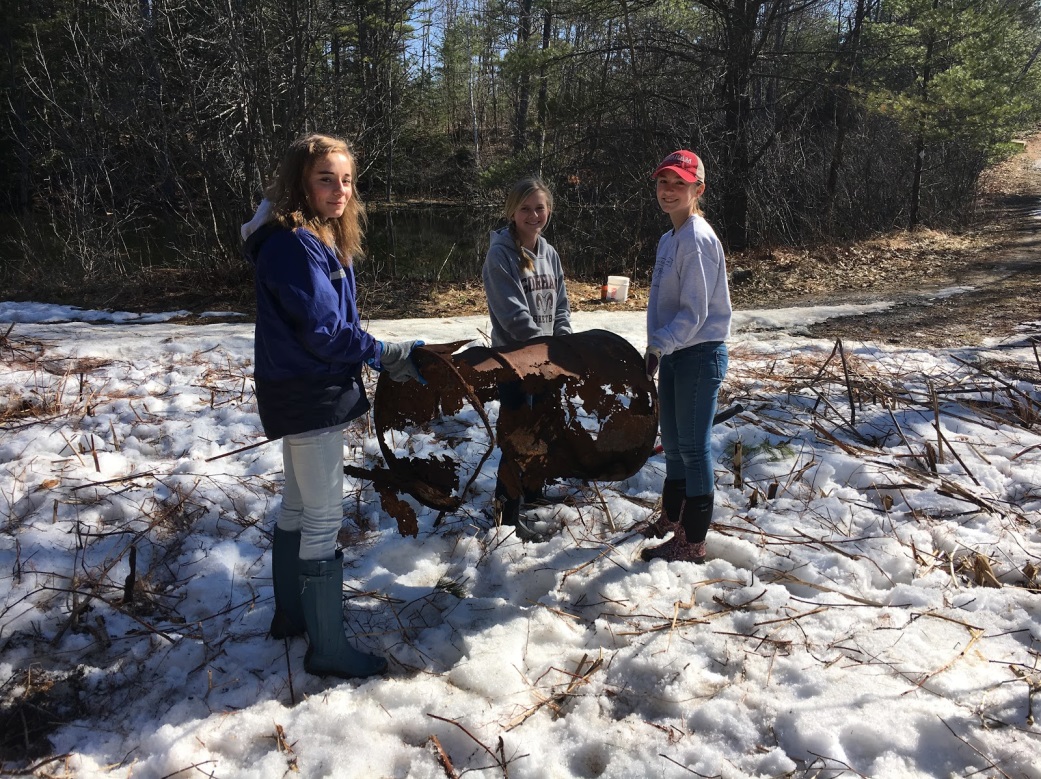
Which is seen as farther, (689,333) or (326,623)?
(689,333)

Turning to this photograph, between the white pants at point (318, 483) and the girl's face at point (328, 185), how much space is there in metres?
0.70

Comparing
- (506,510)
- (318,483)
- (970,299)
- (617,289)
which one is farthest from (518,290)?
(970,299)

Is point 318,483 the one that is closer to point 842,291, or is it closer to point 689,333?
point 689,333

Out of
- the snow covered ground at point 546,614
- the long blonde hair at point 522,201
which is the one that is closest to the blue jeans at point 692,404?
the snow covered ground at point 546,614

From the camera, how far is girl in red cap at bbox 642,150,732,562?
263cm

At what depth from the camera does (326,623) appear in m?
2.35

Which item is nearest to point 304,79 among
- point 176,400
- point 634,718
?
point 176,400

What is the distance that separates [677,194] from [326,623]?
6.48 ft

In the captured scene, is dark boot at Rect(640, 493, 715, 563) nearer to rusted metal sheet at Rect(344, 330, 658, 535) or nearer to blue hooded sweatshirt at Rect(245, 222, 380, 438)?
rusted metal sheet at Rect(344, 330, 658, 535)

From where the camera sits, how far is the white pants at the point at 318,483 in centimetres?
223

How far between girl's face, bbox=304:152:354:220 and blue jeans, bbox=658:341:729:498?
A: 139cm

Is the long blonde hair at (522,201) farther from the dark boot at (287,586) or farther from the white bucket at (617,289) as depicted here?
the white bucket at (617,289)

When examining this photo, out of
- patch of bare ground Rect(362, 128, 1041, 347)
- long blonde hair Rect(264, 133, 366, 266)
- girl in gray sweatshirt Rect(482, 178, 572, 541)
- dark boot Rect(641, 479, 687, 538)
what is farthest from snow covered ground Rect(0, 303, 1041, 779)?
patch of bare ground Rect(362, 128, 1041, 347)

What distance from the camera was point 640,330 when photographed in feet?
25.8
